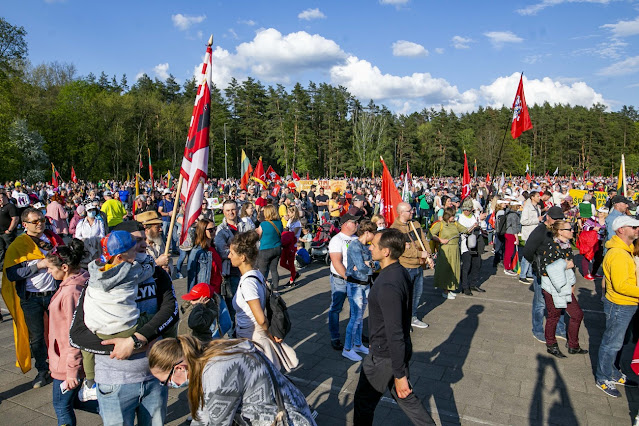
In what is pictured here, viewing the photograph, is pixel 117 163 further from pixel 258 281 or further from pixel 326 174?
pixel 258 281

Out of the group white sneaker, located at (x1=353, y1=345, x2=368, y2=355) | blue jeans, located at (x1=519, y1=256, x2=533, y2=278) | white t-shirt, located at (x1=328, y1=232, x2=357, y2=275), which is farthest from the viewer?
blue jeans, located at (x1=519, y1=256, x2=533, y2=278)

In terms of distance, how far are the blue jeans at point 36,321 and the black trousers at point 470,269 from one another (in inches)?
290

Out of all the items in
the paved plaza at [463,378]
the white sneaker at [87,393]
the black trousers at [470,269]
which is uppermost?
the white sneaker at [87,393]

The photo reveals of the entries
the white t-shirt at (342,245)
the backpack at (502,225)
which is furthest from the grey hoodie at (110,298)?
the backpack at (502,225)

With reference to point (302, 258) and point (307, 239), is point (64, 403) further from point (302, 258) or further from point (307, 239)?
point (307, 239)

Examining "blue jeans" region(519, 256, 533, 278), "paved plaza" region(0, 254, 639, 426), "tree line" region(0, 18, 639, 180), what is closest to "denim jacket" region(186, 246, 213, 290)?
"paved plaza" region(0, 254, 639, 426)

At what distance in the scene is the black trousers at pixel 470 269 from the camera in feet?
29.3

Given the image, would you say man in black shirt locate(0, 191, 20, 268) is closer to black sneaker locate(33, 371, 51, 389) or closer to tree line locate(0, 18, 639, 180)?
black sneaker locate(33, 371, 51, 389)

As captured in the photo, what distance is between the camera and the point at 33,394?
477 centimetres

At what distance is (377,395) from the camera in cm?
349

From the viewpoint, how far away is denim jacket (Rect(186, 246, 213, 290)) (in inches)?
209

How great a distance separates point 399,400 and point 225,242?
342cm

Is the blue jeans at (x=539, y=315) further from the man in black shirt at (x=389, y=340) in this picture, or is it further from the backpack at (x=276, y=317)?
the backpack at (x=276, y=317)

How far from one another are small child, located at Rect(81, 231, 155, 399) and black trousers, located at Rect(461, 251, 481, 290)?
7430 millimetres
